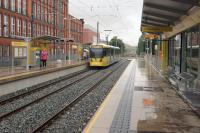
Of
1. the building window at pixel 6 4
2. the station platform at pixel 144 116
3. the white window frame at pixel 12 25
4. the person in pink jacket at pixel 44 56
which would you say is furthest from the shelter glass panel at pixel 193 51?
the white window frame at pixel 12 25

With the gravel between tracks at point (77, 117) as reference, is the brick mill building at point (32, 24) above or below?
above

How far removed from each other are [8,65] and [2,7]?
84.6 feet

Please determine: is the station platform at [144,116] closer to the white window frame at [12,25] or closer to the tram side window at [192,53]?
the tram side window at [192,53]

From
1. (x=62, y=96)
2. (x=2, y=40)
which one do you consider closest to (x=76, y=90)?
(x=62, y=96)

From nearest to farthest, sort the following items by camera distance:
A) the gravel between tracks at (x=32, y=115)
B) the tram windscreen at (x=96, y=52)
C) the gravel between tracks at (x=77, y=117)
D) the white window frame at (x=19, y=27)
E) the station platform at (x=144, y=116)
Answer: the station platform at (x=144, y=116) < the gravel between tracks at (x=77, y=117) < the gravel between tracks at (x=32, y=115) < the tram windscreen at (x=96, y=52) < the white window frame at (x=19, y=27)

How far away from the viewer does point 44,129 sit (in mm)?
10203

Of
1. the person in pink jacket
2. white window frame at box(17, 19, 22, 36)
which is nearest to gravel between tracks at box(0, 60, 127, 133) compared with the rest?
the person in pink jacket

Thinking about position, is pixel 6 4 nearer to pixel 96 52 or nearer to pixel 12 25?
pixel 12 25

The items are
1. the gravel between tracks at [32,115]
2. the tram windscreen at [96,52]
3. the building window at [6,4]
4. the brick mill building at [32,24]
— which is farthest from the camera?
the building window at [6,4]

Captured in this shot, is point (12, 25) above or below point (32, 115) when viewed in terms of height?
above

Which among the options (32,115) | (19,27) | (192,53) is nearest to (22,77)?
(32,115)

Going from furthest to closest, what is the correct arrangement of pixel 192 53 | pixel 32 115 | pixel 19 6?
pixel 19 6 → pixel 192 53 → pixel 32 115

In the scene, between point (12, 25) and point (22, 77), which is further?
point (12, 25)

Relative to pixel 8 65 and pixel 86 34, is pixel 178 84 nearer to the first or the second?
pixel 8 65
